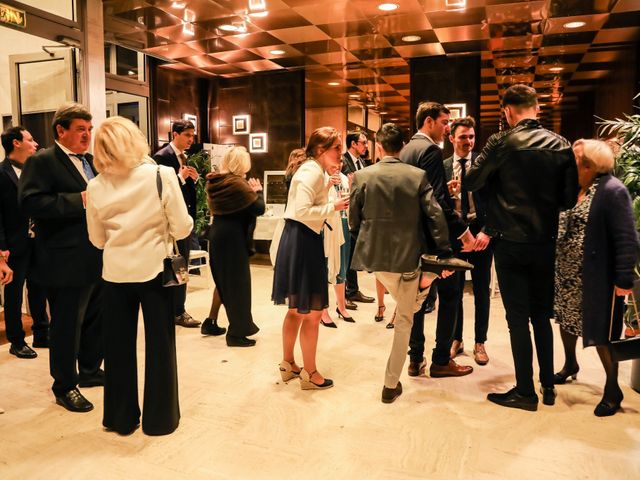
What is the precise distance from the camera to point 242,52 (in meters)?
7.51

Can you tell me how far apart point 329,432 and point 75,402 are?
1479 millimetres

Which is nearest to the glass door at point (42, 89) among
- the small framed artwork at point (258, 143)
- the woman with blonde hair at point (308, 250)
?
the woman with blonde hair at point (308, 250)

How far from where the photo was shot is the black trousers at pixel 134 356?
105 inches

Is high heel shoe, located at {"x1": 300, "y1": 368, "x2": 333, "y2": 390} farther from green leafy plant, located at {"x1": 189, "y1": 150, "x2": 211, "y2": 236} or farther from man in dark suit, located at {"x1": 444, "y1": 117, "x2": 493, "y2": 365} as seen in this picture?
green leafy plant, located at {"x1": 189, "y1": 150, "x2": 211, "y2": 236}

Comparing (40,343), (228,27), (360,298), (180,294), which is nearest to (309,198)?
(180,294)

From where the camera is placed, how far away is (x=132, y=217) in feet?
8.38

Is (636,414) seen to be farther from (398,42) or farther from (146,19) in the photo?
(146,19)

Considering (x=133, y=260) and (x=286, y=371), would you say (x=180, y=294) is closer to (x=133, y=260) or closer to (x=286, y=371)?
(x=286, y=371)

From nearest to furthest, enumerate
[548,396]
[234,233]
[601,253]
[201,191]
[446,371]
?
[601,253] → [548,396] → [446,371] → [234,233] → [201,191]

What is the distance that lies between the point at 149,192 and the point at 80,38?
3636 mm

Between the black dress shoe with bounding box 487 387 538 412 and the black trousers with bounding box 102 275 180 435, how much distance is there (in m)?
1.87

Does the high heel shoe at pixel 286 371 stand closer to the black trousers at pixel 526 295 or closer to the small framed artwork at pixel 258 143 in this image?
the black trousers at pixel 526 295

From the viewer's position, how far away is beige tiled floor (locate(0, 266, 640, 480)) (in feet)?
8.01

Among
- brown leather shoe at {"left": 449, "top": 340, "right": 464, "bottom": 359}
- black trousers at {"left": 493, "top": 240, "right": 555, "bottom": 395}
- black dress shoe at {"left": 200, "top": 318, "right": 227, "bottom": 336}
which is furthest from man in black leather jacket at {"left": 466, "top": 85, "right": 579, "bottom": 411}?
black dress shoe at {"left": 200, "top": 318, "right": 227, "bottom": 336}
